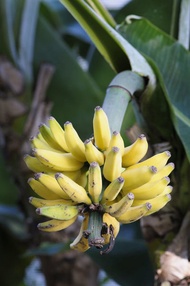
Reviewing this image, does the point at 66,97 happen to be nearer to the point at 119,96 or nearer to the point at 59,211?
the point at 119,96

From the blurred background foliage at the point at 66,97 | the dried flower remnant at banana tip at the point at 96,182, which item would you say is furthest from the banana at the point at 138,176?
the blurred background foliage at the point at 66,97

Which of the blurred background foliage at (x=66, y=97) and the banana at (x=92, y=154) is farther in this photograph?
the blurred background foliage at (x=66, y=97)

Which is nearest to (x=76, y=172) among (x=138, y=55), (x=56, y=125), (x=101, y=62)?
(x=56, y=125)

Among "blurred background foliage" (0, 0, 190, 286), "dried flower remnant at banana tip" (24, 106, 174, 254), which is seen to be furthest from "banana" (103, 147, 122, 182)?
"blurred background foliage" (0, 0, 190, 286)

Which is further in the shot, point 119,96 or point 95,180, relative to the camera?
point 119,96

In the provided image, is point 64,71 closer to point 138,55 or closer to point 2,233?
point 2,233

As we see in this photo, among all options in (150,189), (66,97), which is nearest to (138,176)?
(150,189)

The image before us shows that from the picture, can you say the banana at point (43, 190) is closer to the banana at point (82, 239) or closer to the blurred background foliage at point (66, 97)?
the banana at point (82, 239)
